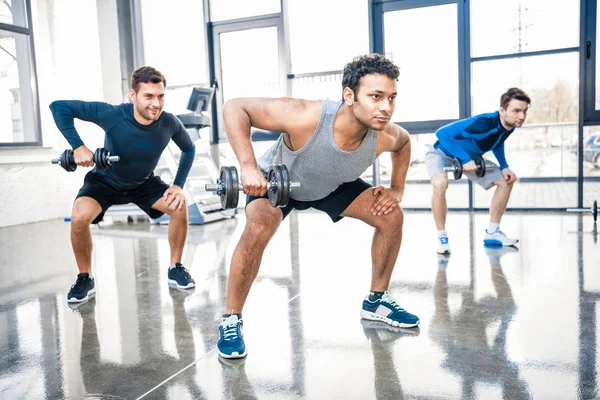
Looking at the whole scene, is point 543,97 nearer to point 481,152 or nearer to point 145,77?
point 481,152

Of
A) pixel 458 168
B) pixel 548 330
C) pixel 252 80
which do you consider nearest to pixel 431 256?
pixel 458 168

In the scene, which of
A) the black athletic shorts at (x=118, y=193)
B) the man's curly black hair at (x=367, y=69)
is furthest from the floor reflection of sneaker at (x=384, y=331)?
the black athletic shorts at (x=118, y=193)

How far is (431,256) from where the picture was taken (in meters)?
3.32

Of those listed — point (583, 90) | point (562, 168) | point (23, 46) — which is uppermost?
point (23, 46)

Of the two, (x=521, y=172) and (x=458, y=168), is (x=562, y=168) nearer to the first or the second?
(x=521, y=172)

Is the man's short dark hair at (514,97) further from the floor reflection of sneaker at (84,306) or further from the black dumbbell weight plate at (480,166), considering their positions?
the floor reflection of sneaker at (84,306)

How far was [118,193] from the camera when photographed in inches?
109

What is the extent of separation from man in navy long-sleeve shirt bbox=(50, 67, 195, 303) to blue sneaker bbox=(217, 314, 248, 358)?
945 millimetres

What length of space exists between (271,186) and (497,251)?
7.01 ft

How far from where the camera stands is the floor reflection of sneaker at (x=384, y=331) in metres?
1.96

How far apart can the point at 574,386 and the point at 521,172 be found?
4962 mm

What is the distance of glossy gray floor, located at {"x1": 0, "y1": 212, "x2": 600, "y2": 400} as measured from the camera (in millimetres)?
1584

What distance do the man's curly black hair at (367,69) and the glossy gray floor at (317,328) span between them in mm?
925

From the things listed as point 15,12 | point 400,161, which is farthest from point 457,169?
point 15,12
